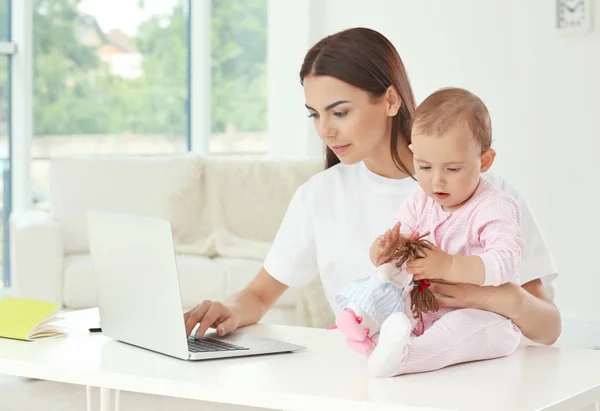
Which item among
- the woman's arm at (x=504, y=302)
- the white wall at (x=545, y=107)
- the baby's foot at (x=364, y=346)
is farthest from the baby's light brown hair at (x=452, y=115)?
the white wall at (x=545, y=107)

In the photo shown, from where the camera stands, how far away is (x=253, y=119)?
6.51 m

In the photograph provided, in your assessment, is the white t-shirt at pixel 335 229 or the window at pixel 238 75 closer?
the white t-shirt at pixel 335 229

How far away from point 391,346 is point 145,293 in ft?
1.43

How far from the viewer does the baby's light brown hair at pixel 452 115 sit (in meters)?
1.44

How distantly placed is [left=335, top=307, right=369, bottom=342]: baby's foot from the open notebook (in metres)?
0.58

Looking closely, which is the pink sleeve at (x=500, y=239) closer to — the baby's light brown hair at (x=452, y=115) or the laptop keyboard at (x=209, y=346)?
the baby's light brown hair at (x=452, y=115)

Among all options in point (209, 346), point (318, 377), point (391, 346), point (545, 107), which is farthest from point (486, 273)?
point (545, 107)

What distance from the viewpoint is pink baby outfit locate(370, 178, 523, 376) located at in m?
1.37

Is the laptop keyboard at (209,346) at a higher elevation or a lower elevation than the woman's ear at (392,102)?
lower

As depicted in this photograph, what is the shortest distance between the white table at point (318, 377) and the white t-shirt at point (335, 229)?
0.30 m

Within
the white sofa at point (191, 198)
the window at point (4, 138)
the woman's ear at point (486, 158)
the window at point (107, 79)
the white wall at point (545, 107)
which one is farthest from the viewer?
the window at point (107, 79)

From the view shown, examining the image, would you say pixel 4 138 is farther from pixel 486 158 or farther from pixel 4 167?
pixel 486 158

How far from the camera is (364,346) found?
142 cm

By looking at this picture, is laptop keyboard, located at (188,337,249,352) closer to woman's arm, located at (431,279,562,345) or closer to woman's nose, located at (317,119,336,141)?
woman's arm, located at (431,279,562,345)
